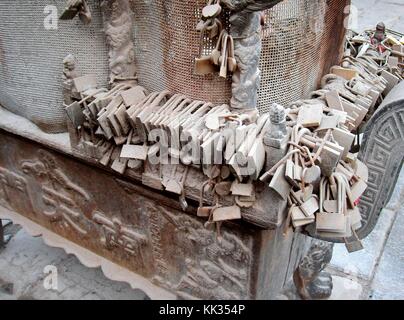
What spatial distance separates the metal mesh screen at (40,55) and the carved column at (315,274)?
4.49 feet

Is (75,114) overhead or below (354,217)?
overhead

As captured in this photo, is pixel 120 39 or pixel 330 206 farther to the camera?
pixel 120 39

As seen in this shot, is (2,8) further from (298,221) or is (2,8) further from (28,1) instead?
(298,221)

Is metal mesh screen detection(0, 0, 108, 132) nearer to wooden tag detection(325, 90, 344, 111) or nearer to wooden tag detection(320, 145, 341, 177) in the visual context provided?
wooden tag detection(325, 90, 344, 111)

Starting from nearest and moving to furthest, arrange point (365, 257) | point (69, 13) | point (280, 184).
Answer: point (280, 184) → point (69, 13) → point (365, 257)

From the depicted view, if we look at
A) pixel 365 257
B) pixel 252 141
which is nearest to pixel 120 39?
pixel 252 141

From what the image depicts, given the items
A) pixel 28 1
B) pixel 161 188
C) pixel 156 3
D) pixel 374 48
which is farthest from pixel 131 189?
pixel 374 48

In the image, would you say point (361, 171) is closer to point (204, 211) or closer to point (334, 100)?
point (334, 100)

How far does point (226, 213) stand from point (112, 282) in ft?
5.13

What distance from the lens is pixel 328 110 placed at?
5.19 ft

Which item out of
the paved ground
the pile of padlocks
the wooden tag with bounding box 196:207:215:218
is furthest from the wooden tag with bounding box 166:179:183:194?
the paved ground

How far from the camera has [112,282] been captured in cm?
279

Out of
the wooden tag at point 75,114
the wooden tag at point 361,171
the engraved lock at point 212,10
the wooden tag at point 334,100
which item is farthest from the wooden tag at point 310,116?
the wooden tag at point 75,114

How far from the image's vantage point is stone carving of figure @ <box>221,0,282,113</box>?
1325 mm
